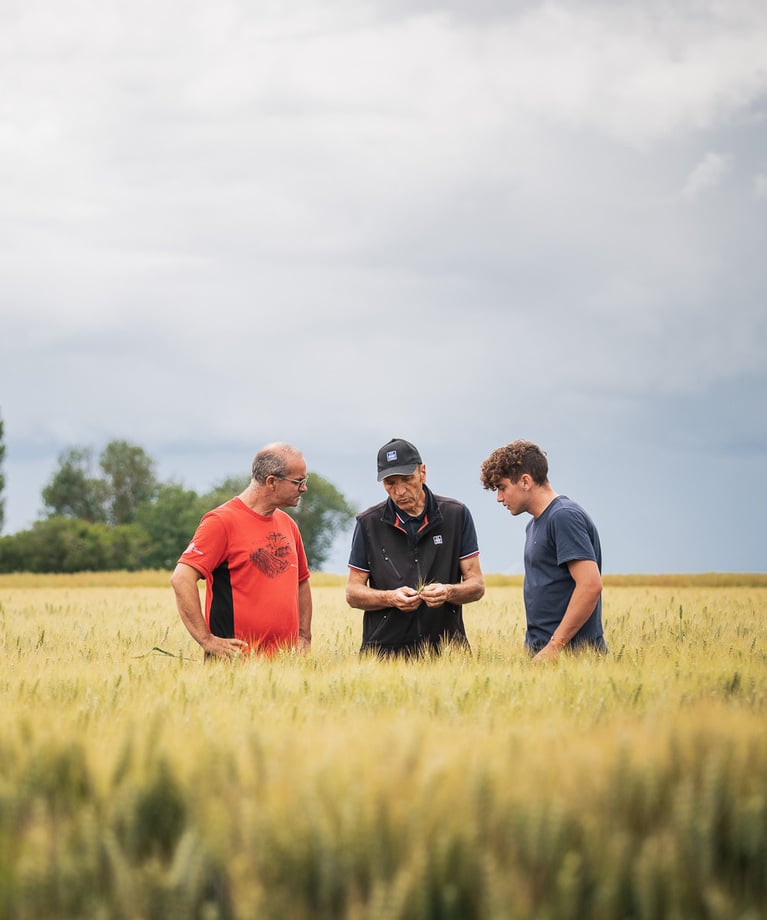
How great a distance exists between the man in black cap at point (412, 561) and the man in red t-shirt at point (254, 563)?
45 cm

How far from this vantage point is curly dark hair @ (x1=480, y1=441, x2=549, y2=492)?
5469 millimetres

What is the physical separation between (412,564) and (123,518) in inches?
2839

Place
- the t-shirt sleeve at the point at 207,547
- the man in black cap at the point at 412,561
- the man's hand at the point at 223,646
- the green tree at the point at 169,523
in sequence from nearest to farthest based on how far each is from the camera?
the man's hand at the point at 223,646 → the t-shirt sleeve at the point at 207,547 → the man in black cap at the point at 412,561 → the green tree at the point at 169,523

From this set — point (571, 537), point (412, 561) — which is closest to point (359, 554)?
point (412, 561)

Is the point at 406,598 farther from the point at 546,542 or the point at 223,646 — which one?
the point at 223,646

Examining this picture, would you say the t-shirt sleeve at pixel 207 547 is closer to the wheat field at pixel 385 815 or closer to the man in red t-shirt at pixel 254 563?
the man in red t-shirt at pixel 254 563

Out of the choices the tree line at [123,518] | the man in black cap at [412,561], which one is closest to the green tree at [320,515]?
the tree line at [123,518]

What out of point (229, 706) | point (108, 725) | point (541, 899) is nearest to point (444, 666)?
point (229, 706)

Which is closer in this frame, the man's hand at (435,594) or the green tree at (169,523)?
the man's hand at (435,594)

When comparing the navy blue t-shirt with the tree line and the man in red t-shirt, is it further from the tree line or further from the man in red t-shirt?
the tree line

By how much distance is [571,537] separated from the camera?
5.25 meters

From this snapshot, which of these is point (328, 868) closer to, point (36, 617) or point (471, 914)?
point (471, 914)

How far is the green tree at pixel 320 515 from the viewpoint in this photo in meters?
67.6

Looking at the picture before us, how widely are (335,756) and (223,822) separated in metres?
0.41
